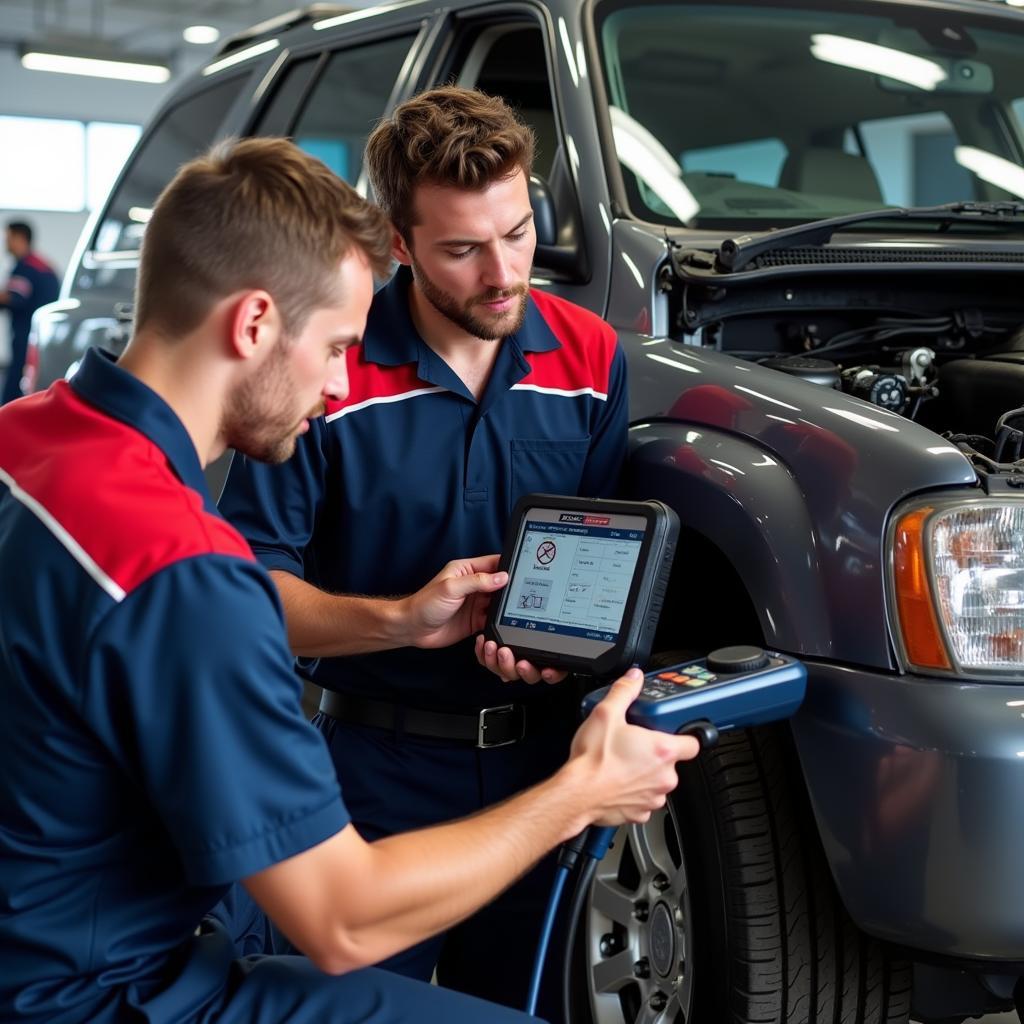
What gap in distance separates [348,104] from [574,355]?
171cm

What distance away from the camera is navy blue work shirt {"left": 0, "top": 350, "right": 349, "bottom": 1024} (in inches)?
51.4

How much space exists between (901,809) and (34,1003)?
1007 millimetres

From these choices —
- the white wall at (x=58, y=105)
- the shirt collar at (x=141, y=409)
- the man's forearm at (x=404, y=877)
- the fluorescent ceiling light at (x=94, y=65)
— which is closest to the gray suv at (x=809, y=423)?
the man's forearm at (x=404, y=877)

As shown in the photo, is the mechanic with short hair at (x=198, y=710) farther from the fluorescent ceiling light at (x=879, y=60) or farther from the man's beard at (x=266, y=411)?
the fluorescent ceiling light at (x=879, y=60)

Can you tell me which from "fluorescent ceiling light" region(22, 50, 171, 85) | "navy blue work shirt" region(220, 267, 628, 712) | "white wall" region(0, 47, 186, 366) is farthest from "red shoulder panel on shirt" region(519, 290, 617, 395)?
"white wall" region(0, 47, 186, 366)

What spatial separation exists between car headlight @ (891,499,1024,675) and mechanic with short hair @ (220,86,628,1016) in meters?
0.58

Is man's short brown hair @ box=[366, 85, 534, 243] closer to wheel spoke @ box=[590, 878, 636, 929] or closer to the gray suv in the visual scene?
the gray suv

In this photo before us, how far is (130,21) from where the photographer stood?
18547 mm

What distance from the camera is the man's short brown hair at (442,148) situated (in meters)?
2.09

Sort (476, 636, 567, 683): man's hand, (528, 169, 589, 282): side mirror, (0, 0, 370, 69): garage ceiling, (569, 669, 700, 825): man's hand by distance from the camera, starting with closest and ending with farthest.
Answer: (569, 669, 700, 825): man's hand
(476, 636, 567, 683): man's hand
(528, 169, 589, 282): side mirror
(0, 0, 370, 69): garage ceiling

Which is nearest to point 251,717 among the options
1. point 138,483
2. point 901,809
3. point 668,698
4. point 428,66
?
point 138,483

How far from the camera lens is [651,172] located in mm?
2668

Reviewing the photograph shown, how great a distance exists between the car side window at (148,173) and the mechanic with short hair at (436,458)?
7.10ft

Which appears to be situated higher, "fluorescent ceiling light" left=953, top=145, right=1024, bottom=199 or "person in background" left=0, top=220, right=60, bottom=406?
"fluorescent ceiling light" left=953, top=145, right=1024, bottom=199
